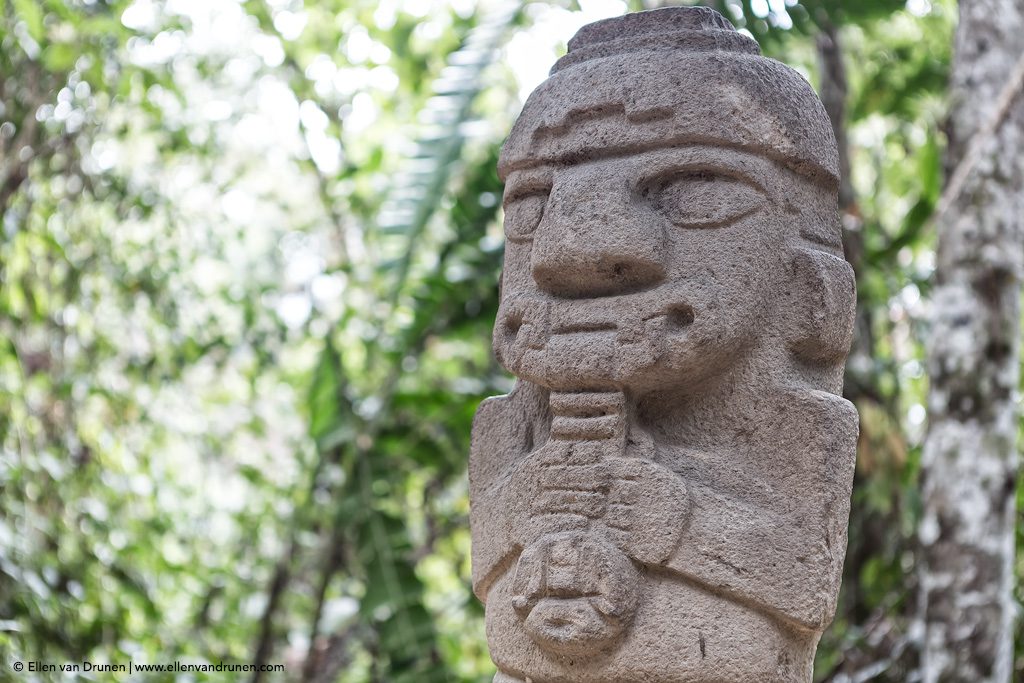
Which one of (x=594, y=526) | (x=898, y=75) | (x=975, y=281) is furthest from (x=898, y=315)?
(x=594, y=526)

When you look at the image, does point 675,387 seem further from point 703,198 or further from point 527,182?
point 527,182

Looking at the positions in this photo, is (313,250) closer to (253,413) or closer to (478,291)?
(253,413)

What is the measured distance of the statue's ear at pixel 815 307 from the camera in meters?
2.38

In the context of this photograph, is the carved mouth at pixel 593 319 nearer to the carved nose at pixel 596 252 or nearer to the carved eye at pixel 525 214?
the carved nose at pixel 596 252

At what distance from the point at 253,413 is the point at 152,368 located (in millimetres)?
851

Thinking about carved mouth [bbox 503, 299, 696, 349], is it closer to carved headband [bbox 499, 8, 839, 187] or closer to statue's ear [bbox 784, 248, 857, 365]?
statue's ear [bbox 784, 248, 857, 365]

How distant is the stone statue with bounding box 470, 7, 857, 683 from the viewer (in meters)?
2.23

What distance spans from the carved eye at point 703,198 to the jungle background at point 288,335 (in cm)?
157

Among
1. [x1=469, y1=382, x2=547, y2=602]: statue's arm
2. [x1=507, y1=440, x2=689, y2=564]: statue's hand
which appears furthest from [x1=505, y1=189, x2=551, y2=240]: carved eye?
[x1=507, y1=440, x2=689, y2=564]: statue's hand

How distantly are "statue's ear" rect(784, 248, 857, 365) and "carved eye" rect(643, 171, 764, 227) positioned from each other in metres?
0.15

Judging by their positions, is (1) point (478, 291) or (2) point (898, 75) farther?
(2) point (898, 75)

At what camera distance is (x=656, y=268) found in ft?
→ 7.75

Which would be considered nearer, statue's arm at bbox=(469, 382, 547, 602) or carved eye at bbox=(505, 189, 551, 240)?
statue's arm at bbox=(469, 382, 547, 602)

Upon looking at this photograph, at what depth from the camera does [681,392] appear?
95.2 inches
